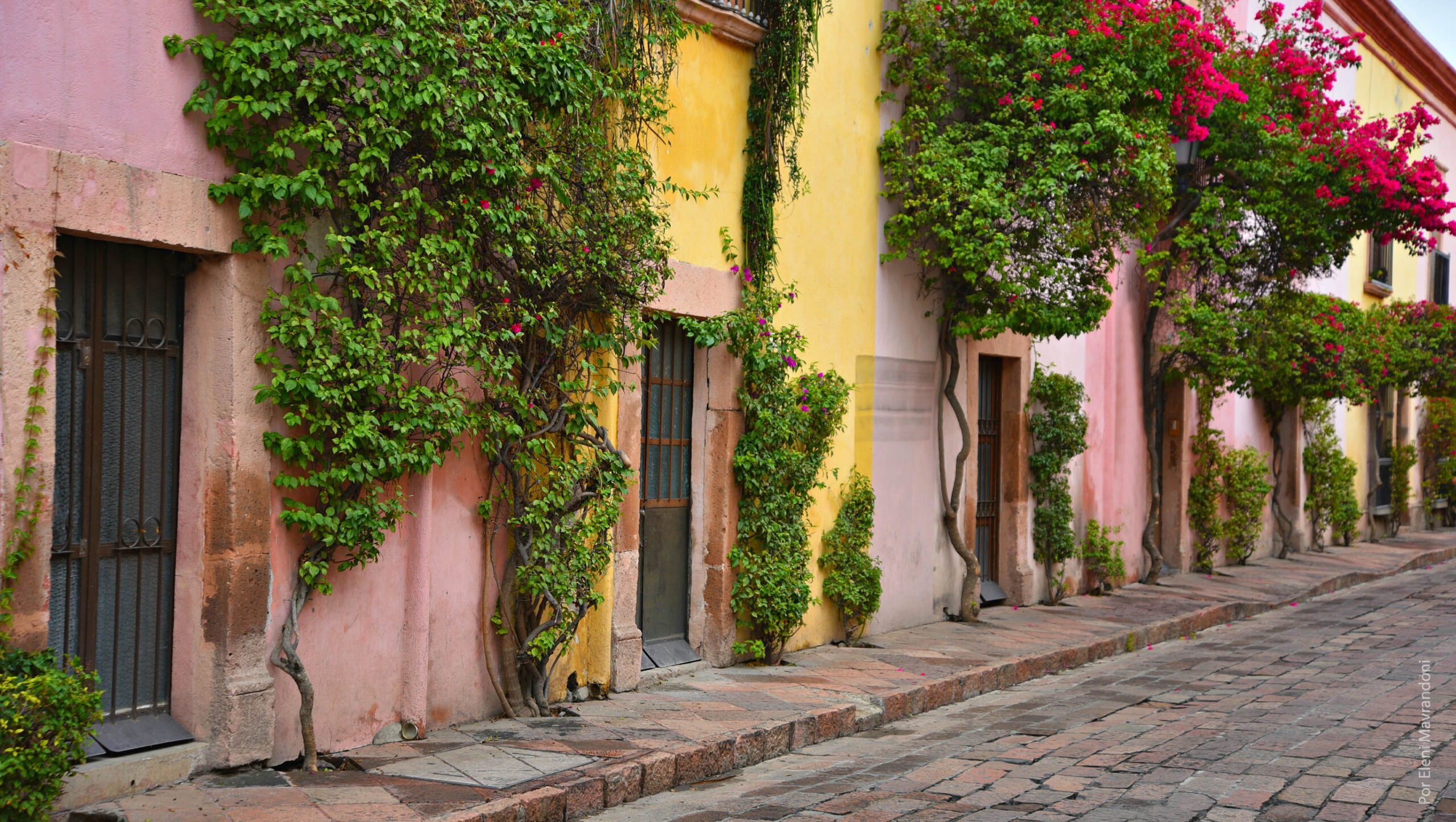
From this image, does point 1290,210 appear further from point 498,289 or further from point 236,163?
point 236,163

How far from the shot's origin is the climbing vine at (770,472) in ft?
28.8

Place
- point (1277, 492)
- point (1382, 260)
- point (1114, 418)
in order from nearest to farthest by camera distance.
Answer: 1. point (1114, 418)
2. point (1277, 492)
3. point (1382, 260)

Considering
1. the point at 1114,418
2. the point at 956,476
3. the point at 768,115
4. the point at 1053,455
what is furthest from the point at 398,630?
the point at 1114,418

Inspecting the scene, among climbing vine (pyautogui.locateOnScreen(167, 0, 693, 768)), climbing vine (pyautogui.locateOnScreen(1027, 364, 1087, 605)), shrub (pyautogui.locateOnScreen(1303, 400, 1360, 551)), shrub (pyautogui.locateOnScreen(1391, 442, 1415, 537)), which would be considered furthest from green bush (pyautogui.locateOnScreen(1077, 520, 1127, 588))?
shrub (pyautogui.locateOnScreen(1391, 442, 1415, 537))

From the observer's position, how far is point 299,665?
568 cm

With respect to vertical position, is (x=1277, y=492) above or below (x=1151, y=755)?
above

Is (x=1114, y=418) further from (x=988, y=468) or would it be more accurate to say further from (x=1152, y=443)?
(x=988, y=468)

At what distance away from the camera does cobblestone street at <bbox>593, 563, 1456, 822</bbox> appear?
18.6 ft

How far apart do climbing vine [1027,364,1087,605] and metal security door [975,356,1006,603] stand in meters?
0.33

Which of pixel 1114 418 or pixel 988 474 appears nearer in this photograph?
pixel 988 474

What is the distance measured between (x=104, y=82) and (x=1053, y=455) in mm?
9491

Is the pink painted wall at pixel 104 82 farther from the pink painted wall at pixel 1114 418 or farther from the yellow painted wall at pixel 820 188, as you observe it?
the pink painted wall at pixel 1114 418

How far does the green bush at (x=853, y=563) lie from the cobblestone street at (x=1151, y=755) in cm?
131

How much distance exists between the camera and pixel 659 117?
8008 mm
